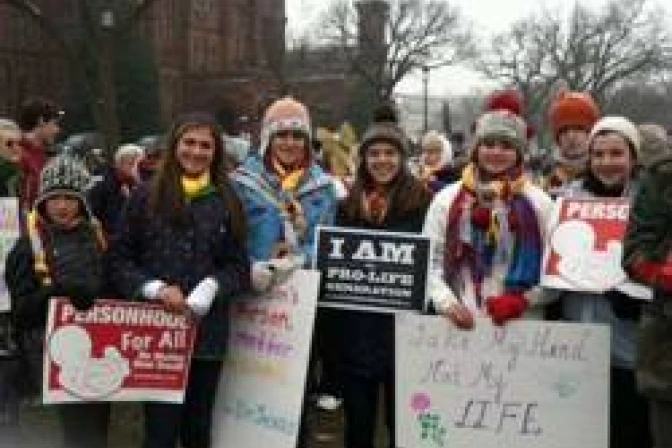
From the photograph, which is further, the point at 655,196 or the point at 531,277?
the point at 531,277

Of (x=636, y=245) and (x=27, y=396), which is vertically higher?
(x=636, y=245)


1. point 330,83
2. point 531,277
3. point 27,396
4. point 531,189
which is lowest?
point 27,396

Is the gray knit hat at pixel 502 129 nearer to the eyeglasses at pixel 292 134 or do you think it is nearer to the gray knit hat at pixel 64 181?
the eyeglasses at pixel 292 134

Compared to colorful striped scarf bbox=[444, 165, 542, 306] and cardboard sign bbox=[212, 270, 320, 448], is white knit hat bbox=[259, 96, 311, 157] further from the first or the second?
colorful striped scarf bbox=[444, 165, 542, 306]

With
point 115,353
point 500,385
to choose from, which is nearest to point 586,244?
point 500,385

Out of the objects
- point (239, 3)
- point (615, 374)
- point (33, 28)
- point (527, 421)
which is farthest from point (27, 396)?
point (239, 3)

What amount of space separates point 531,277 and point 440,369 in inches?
23.5

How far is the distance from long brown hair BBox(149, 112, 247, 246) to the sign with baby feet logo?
45 centimetres

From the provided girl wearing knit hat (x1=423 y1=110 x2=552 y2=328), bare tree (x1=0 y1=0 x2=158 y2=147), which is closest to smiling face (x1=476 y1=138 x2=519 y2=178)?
girl wearing knit hat (x1=423 y1=110 x2=552 y2=328)

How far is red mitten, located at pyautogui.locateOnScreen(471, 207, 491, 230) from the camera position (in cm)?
540

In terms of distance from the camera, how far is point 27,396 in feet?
20.4

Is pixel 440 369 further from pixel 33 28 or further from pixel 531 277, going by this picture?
pixel 33 28

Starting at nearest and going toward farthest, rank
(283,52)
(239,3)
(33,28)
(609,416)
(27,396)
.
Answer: (609,416) < (27,396) < (33,28) < (283,52) < (239,3)

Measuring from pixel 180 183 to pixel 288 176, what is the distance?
0.59m
